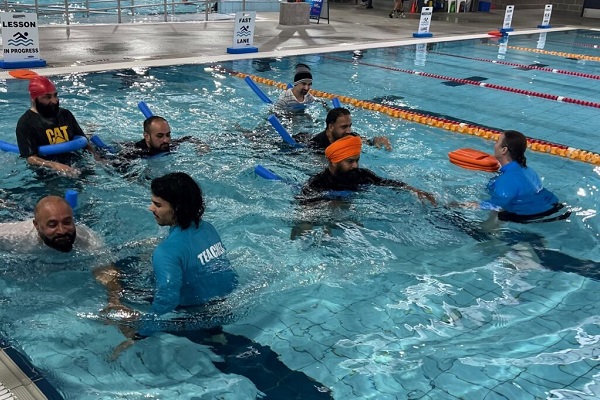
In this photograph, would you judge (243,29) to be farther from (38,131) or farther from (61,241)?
(61,241)

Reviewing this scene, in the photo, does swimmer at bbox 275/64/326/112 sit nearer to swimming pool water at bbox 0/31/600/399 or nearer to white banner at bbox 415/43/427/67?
swimming pool water at bbox 0/31/600/399

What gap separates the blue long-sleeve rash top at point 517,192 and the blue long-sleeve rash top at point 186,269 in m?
2.49

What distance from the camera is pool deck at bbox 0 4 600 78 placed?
11641 mm

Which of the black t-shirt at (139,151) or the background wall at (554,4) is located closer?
the black t-shirt at (139,151)

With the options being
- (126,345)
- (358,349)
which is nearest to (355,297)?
(358,349)

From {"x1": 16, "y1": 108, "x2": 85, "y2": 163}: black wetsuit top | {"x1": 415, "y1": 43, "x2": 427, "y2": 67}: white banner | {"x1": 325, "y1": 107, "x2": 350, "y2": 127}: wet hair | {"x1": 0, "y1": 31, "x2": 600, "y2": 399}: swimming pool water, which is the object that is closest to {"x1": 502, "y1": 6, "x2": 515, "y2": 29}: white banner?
{"x1": 415, "y1": 43, "x2": 427, "y2": 67}: white banner

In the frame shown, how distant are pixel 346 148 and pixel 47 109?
2.75 m

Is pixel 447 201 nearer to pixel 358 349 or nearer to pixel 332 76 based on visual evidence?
pixel 358 349

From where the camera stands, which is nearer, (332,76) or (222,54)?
(332,76)

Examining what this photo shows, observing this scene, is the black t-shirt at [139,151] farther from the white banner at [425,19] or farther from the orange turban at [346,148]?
the white banner at [425,19]

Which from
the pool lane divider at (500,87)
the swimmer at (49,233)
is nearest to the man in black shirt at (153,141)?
the swimmer at (49,233)

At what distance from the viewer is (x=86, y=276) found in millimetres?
4059

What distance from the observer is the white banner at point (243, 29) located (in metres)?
13.0

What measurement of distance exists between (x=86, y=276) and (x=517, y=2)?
1267 inches
